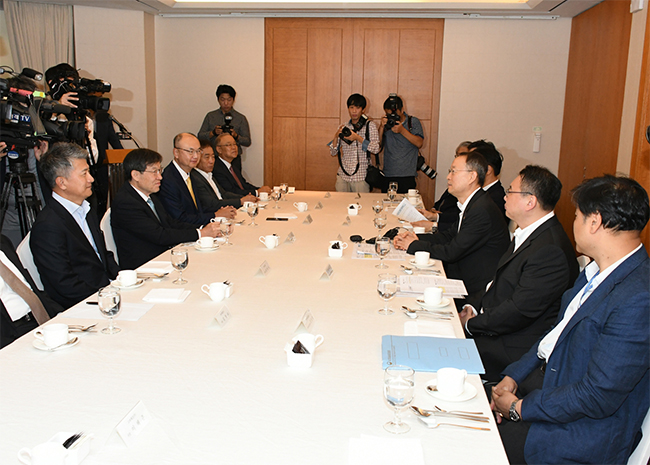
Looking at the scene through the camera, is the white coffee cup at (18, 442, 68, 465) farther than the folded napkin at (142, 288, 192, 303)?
No

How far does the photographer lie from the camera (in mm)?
6852

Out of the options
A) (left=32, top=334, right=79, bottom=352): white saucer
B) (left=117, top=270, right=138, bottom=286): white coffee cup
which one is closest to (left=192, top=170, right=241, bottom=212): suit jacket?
(left=117, top=270, right=138, bottom=286): white coffee cup

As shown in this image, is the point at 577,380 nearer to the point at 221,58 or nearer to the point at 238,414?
the point at 238,414

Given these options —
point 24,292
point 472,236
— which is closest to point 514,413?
point 472,236

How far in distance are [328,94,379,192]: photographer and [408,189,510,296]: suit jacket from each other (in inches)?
143

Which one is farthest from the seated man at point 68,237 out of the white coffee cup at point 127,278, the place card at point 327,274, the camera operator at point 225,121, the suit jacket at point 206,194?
the camera operator at point 225,121

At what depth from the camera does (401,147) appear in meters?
7.15

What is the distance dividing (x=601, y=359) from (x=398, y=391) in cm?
68

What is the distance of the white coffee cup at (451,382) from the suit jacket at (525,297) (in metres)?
0.99

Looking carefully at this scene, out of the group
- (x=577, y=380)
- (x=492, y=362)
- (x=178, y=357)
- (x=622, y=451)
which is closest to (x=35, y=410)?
(x=178, y=357)

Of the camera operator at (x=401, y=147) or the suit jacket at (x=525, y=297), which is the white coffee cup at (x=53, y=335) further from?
the camera operator at (x=401, y=147)

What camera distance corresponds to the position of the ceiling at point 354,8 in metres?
6.95

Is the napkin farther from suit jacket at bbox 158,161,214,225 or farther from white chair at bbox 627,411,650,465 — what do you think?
suit jacket at bbox 158,161,214,225

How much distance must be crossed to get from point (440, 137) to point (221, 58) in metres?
3.18
